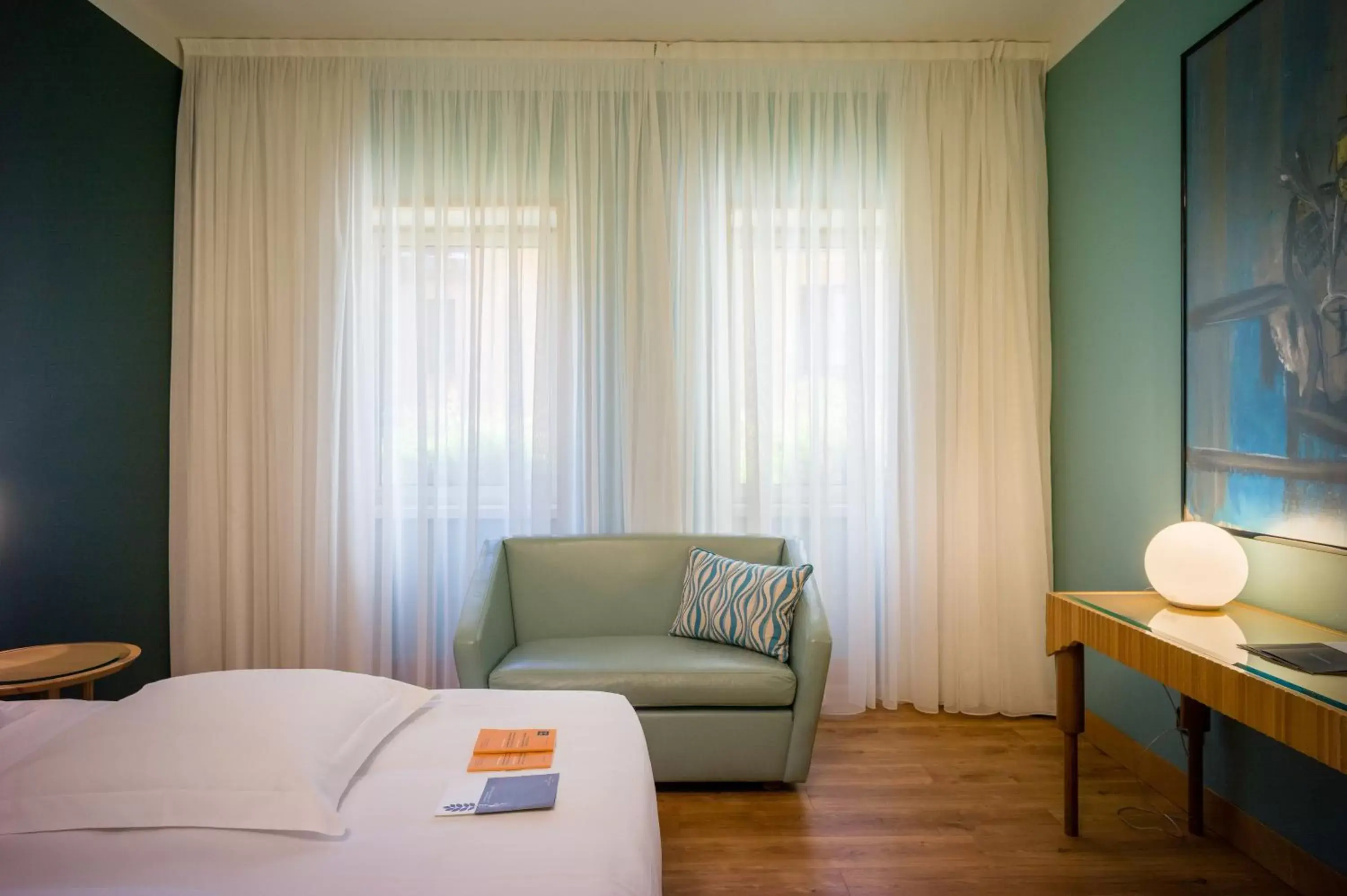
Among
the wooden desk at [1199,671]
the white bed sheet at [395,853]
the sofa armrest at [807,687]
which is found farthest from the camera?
the sofa armrest at [807,687]

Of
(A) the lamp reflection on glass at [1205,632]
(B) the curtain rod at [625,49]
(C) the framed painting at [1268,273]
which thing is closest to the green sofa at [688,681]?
(A) the lamp reflection on glass at [1205,632]

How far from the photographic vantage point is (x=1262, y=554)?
2.38m

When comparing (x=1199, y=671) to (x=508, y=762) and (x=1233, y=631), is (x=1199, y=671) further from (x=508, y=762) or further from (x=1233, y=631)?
(x=508, y=762)

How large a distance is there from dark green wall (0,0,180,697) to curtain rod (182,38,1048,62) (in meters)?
0.43

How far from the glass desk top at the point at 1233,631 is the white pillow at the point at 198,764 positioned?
6.05 feet

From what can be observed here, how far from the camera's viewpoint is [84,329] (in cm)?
309

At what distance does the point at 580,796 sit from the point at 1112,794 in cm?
217

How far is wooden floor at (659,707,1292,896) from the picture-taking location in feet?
7.45

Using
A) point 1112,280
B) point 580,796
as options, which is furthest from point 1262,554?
point 580,796

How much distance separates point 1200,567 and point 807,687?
121cm

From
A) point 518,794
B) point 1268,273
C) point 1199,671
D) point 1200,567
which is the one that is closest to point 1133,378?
point 1268,273

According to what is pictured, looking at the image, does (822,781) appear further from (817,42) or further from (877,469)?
(817,42)

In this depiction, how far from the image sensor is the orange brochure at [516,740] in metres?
1.75

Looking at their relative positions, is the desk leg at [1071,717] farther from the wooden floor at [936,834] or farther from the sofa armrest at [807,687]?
the sofa armrest at [807,687]
